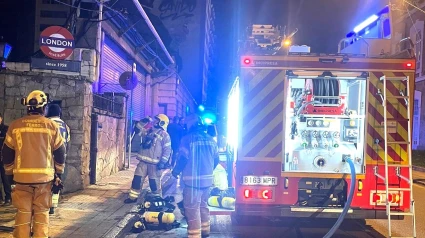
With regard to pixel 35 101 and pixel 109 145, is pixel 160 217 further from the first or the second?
pixel 109 145

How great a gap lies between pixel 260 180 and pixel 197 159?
3.05 feet

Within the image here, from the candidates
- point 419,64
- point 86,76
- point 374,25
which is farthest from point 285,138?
point 419,64

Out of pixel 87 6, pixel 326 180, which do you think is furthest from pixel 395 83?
pixel 87 6

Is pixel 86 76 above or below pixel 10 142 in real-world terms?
above

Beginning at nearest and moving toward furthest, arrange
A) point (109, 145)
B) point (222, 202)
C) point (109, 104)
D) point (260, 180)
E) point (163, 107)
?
1. point (260, 180)
2. point (222, 202)
3. point (109, 145)
4. point (109, 104)
5. point (163, 107)

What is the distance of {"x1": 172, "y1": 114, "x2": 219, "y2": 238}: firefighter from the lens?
544cm

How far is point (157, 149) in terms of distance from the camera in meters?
7.52

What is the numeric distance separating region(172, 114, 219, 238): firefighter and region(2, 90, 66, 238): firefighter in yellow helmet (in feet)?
5.52

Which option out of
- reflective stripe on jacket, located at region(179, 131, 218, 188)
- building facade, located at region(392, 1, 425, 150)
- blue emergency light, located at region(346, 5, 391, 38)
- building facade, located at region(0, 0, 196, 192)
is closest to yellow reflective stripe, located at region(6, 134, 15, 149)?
reflective stripe on jacket, located at region(179, 131, 218, 188)

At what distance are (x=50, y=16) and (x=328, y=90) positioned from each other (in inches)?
310

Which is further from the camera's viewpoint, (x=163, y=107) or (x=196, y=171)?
(x=163, y=107)

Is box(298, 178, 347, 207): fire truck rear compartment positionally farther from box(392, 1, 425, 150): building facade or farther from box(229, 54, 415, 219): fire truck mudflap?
box(392, 1, 425, 150): building facade

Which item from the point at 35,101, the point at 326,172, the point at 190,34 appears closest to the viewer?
the point at 35,101

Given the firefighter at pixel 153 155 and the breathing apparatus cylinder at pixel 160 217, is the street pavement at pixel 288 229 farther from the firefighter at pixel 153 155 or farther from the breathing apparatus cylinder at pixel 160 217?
the firefighter at pixel 153 155
